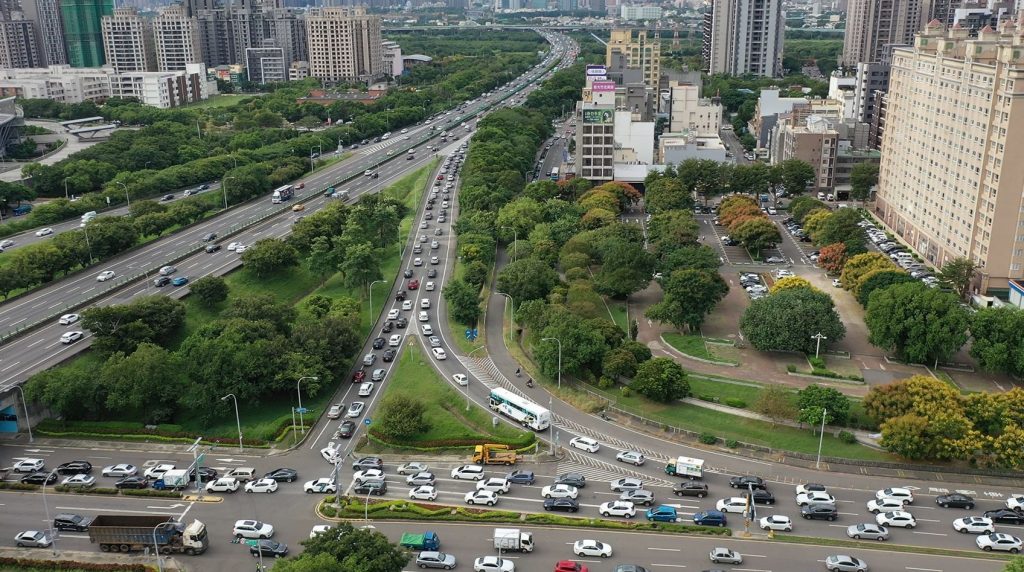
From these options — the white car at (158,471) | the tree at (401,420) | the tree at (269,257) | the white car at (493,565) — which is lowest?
the white car at (158,471)

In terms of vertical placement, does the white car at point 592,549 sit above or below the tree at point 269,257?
below

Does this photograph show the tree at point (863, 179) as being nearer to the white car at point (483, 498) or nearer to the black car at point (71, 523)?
the white car at point (483, 498)

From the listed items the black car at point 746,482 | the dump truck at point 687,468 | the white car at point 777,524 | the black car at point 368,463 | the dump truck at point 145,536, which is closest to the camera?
the dump truck at point 145,536

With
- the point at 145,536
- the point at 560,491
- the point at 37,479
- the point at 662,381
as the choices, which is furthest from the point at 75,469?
the point at 662,381

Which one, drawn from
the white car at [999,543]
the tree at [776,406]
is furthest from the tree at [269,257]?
the white car at [999,543]

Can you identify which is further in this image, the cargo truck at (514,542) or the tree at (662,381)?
the tree at (662,381)

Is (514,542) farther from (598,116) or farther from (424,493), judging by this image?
(598,116)

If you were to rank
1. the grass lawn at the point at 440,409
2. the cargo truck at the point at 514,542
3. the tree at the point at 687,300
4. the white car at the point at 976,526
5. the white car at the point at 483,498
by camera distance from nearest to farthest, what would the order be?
the cargo truck at the point at 514,542, the white car at the point at 976,526, the white car at the point at 483,498, the grass lawn at the point at 440,409, the tree at the point at 687,300

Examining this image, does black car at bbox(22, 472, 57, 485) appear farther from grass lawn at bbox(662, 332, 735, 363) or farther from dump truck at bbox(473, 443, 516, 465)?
grass lawn at bbox(662, 332, 735, 363)
